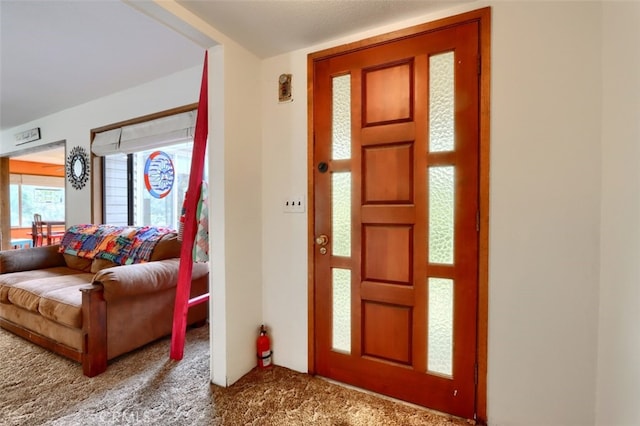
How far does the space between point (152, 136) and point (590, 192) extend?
3.41 m

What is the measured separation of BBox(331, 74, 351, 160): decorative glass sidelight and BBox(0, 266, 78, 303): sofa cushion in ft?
9.57

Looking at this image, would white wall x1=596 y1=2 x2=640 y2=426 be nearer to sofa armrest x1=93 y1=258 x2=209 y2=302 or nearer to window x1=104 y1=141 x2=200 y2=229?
sofa armrest x1=93 y1=258 x2=209 y2=302

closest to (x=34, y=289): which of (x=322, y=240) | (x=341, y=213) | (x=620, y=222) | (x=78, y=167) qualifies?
(x=78, y=167)

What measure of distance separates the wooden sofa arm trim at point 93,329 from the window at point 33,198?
7279 millimetres

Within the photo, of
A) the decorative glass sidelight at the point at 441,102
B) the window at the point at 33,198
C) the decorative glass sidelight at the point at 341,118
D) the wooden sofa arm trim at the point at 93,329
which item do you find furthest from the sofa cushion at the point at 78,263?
the window at the point at 33,198

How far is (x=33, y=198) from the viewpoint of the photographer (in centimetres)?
694

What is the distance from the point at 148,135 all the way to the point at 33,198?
672 cm

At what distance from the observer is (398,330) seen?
5.31ft

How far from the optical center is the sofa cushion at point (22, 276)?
2373mm

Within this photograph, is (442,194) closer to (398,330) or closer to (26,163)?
(398,330)

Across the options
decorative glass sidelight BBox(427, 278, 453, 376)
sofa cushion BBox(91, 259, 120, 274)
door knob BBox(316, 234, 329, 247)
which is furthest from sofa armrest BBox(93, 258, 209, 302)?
decorative glass sidelight BBox(427, 278, 453, 376)

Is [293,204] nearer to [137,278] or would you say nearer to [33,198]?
[137,278]

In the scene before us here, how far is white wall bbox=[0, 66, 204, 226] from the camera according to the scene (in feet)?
8.82

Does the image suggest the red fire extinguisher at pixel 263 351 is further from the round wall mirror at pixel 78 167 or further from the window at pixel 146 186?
the round wall mirror at pixel 78 167
